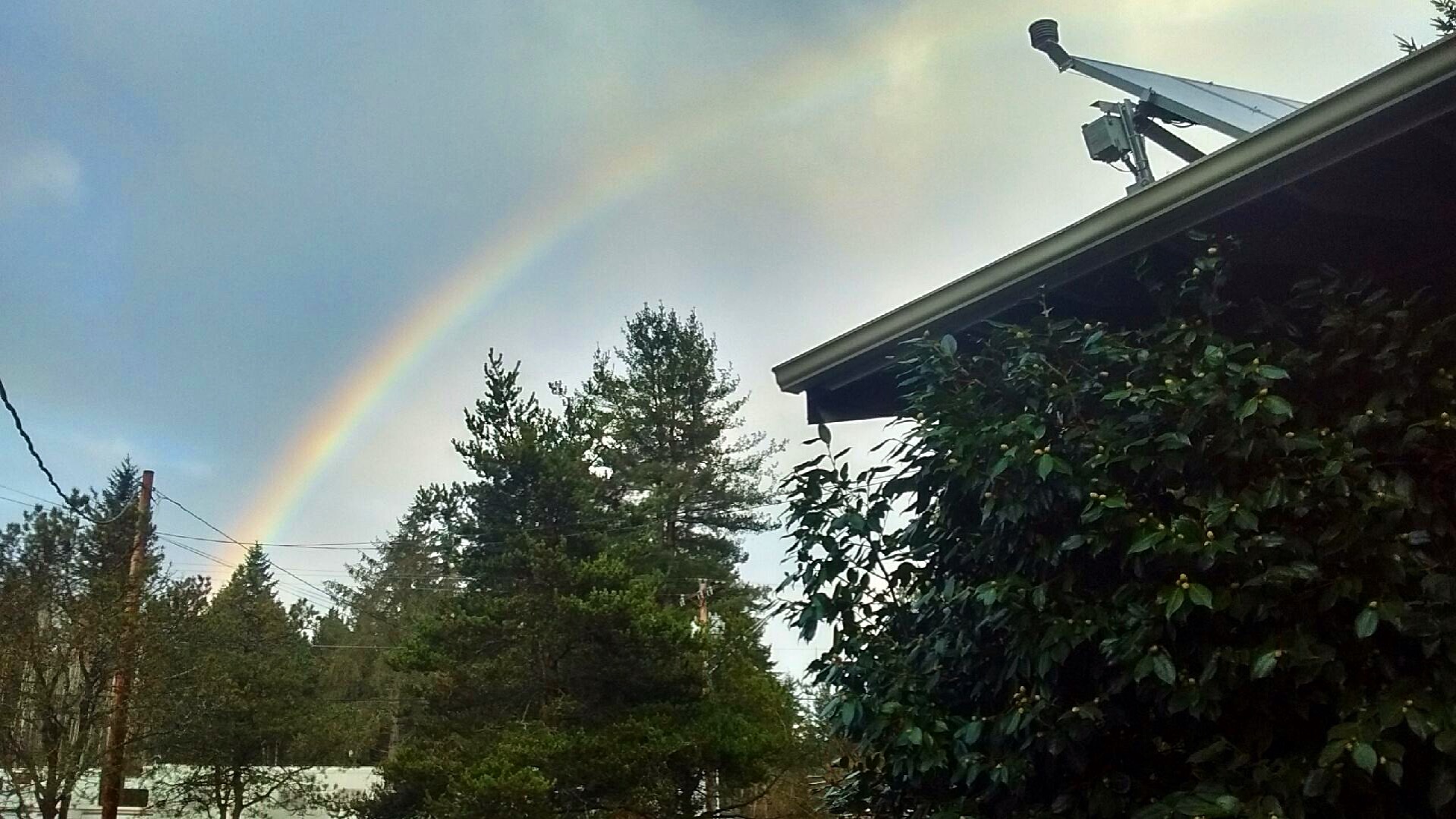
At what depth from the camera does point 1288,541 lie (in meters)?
1.69

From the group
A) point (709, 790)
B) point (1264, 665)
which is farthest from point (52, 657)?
point (1264, 665)

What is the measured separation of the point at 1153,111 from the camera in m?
5.13

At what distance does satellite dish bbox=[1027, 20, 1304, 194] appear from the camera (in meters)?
4.49

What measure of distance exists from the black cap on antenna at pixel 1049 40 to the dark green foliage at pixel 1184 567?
4760mm

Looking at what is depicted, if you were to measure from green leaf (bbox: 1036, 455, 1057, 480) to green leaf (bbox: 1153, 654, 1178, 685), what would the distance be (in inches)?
15.0

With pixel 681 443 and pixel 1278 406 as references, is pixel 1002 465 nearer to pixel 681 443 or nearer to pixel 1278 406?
pixel 1278 406

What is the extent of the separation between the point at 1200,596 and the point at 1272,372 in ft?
1.48

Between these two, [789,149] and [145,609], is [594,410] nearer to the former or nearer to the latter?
[789,149]

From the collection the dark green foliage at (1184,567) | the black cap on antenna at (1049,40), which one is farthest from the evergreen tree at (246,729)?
the dark green foliage at (1184,567)

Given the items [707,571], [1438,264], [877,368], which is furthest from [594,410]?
[1438,264]

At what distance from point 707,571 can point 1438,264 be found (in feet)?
43.4

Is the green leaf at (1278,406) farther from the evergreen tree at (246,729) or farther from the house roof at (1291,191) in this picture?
the evergreen tree at (246,729)

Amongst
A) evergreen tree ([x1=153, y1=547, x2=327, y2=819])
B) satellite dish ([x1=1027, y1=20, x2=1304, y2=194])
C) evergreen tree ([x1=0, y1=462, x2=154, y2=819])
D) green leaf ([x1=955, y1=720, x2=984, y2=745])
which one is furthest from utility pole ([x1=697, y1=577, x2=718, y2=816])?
green leaf ([x1=955, y1=720, x2=984, y2=745])

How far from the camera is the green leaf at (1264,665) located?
161cm
